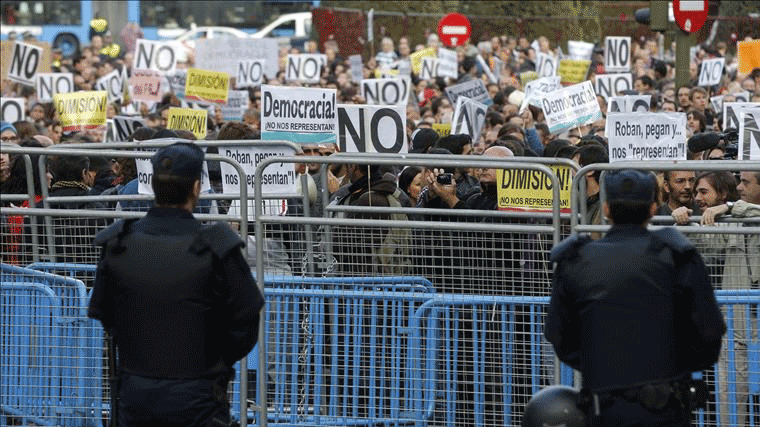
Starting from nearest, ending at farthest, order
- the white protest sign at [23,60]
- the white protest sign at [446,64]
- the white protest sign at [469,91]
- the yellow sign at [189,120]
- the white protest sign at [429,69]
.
Answer: the yellow sign at [189,120]
the white protest sign at [469,91]
the white protest sign at [23,60]
the white protest sign at [446,64]
the white protest sign at [429,69]

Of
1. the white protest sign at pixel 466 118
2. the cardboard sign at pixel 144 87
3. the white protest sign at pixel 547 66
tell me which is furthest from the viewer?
the white protest sign at pixel 547 66

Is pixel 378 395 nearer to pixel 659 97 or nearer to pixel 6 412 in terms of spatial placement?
pixel 6 412

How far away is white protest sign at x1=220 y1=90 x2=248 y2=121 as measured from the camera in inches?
781

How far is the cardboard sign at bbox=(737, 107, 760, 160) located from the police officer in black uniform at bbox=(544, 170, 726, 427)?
16.1ft

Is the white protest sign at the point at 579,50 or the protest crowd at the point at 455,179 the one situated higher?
the white protest sign at the point at 579,50

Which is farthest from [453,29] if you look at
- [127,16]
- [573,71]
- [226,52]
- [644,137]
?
[644,137]

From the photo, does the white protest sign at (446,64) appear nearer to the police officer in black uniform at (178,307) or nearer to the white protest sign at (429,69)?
the white protest sign at (429,69)

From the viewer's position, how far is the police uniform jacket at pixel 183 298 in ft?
18.3

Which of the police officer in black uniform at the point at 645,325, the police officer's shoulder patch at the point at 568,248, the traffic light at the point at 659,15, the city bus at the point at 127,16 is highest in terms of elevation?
the city bus at the point at 127,16

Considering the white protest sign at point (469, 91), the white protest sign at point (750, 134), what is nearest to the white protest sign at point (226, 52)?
the white protest sign at point (469, 91)

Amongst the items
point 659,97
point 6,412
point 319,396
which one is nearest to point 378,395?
point 319,396

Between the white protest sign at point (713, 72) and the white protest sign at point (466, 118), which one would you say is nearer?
the white protest sign at point (466, 118)

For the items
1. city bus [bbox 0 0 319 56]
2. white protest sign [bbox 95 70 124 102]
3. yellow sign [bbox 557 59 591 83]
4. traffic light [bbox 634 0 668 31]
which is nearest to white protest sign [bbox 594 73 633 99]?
yellow sign [bbox 557 59 591 83]

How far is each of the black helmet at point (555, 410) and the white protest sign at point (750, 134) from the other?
497cm
